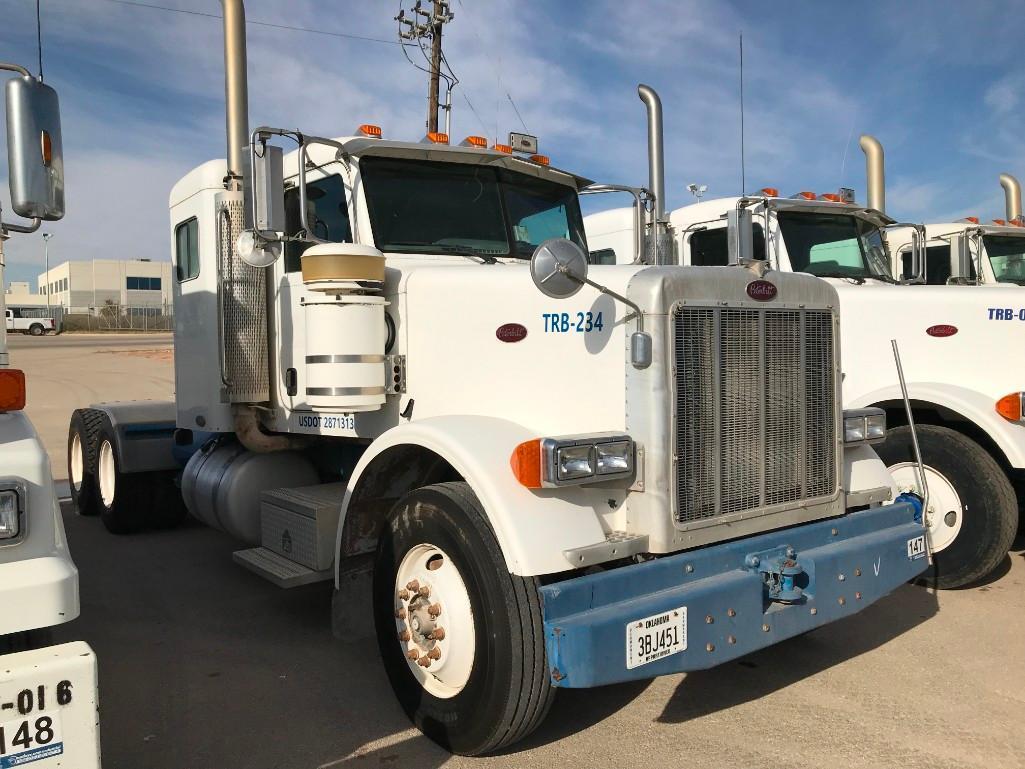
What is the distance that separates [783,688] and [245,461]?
341cm

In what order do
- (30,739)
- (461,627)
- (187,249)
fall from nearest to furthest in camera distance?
(30,739), (461,627), (187,249)

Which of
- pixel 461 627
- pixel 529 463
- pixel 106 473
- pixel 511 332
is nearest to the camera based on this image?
pixel 529 463

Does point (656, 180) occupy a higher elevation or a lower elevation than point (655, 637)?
higher

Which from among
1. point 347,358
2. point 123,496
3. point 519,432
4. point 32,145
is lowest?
point 123,496

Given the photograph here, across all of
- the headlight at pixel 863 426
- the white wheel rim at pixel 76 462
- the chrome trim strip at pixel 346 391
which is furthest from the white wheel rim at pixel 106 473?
the headlight at pixel 863 426

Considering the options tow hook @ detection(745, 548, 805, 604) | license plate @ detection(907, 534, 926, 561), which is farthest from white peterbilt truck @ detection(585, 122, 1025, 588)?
tow hook @ detection(745, 548, 805, 604)

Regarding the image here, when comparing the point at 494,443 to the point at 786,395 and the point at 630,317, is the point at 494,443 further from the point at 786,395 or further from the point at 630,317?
the point at 786,395

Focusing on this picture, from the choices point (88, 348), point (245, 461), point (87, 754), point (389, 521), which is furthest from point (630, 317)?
point (88, 348)

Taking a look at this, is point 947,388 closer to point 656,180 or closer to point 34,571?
point 656,180

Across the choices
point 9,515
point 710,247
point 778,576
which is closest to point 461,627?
point 778,576

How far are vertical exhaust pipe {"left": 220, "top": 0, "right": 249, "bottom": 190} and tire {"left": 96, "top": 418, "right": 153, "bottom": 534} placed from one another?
3253 millimetres

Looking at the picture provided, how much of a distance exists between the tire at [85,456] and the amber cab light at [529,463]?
5.62 m

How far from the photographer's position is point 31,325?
160ft

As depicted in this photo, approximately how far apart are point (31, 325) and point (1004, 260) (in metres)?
51.2
